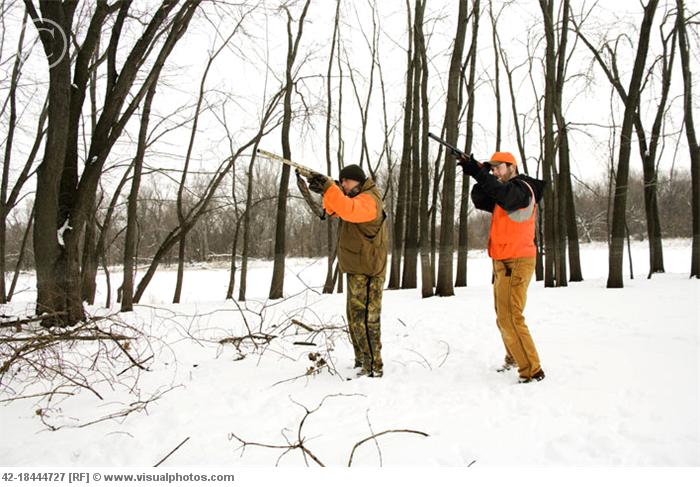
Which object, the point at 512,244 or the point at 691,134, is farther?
the point at 691,134

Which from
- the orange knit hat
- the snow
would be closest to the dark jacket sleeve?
the orange knit hat

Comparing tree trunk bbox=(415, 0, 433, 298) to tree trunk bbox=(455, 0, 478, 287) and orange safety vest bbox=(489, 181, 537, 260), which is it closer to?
tree trunk bbox=(455, 0, 478, 287)

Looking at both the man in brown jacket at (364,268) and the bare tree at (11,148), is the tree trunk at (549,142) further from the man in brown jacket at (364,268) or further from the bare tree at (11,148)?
the bare tree at (11,148)

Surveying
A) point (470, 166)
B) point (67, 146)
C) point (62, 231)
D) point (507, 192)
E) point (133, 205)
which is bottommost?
point (62, 231)

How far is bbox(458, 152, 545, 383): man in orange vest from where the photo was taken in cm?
333

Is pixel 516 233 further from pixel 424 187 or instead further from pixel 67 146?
pixel 424 187

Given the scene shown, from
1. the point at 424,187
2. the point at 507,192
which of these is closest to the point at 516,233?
the point at 507,192

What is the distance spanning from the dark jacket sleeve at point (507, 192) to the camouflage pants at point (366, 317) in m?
1.25

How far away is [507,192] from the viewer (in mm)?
3281

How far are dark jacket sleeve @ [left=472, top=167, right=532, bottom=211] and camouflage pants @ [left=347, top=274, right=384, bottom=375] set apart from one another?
125 centimetres

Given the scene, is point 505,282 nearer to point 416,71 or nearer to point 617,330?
point 617,330

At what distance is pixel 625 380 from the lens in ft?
10.4

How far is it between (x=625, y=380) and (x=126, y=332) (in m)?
5.34

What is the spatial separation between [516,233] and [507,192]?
41cm
